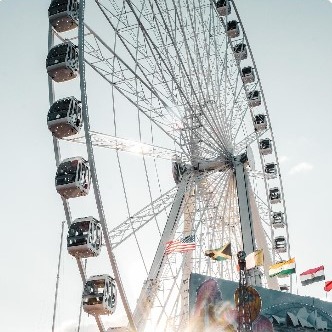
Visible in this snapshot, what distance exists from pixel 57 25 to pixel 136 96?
12.4ft

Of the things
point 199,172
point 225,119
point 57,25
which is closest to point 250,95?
point 225,119

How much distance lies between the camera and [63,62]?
13.8 meters

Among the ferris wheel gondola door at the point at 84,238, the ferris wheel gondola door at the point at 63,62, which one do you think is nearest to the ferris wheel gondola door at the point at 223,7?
the ferris wheel gondola door at the point at 63,62

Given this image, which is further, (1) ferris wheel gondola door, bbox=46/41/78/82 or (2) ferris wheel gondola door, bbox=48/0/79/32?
(2) ferris wheel gondola door, bbox=48/0/79/32

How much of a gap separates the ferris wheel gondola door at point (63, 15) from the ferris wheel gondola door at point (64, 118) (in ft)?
8.75

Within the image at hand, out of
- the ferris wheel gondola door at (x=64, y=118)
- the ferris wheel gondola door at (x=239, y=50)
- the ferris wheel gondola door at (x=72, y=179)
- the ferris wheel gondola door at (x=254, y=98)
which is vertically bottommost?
the ferris wheel gondola door at (x=72, y=179)

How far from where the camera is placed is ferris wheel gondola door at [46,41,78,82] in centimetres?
1377

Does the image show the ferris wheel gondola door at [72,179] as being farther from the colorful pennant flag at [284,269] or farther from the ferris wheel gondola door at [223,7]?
the ferris wheel gondola door at [223,7]

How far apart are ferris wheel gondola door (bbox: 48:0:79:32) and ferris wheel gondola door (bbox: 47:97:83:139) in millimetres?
2668

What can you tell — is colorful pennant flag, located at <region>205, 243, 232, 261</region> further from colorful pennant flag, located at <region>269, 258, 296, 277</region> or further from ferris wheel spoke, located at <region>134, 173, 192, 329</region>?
ferris wheel spoke, located at <region>134, 173, 192, 329</region>

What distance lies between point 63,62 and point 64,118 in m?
1.73

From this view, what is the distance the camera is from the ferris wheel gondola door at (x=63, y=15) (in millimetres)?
14508

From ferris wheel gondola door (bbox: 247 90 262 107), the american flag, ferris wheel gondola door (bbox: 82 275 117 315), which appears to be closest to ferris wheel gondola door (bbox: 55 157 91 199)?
ferris wheel gondola door (bbox: 82 275 117 315)

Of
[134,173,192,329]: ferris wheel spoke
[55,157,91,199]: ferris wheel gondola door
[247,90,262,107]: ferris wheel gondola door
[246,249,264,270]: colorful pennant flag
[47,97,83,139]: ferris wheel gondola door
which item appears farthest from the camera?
[247,90,262,107]: ferris wheel gondola door
